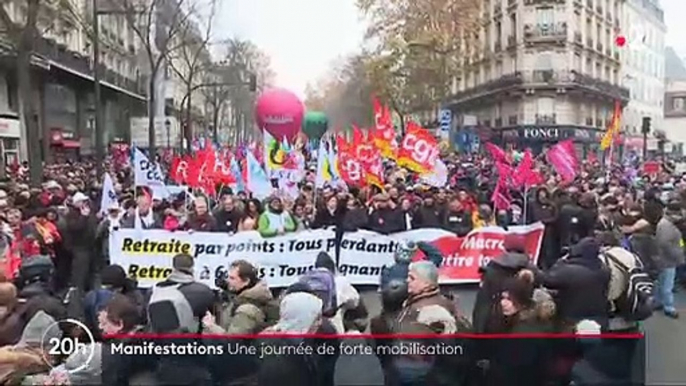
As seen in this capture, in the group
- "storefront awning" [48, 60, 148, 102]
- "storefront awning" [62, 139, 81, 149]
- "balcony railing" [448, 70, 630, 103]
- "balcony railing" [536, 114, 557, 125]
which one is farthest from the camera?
"balcony railing" [536, 114, 557, 125]

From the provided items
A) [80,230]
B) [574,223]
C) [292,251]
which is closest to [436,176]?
[574,223]

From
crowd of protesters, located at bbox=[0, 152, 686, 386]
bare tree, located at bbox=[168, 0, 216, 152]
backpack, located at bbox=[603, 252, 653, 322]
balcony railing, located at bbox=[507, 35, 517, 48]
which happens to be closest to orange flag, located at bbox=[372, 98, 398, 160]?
crowd of protesters, located at bbox=[0, 152, 686, 386]

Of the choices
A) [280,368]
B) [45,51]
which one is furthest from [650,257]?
[45,51]

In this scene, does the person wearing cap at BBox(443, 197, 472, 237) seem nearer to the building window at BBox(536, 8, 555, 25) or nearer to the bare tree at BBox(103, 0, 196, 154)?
the bare tree at BBox(103, 0, 196, 154)

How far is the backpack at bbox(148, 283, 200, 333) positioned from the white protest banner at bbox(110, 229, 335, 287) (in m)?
2.53

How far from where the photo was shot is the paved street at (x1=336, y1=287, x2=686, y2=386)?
463cm

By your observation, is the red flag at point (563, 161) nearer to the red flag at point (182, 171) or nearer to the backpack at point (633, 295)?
the red flag at point (182, 171)

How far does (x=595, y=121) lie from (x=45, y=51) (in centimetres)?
2478

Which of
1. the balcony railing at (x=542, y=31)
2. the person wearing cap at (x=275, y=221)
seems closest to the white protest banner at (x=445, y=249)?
the person wearing cap at (x=275, y=221)

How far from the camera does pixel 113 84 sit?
46219 mm

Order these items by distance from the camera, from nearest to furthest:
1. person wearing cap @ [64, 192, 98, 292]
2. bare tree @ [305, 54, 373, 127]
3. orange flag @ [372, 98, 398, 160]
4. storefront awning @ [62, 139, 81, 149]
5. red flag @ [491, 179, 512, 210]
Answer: person wearing cap @ [64, 192, 98, 292], red flag @ [491, 179, 512, 210], orange flag @ [372, 98, 398, 160], storefront awning @ [62, 139, 81, 149], bare tree @ [305, 54, 373, 127]

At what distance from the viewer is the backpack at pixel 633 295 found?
605 centimetres

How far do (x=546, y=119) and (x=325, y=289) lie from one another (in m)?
41.6

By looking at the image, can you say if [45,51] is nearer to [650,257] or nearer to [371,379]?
[650,257]
